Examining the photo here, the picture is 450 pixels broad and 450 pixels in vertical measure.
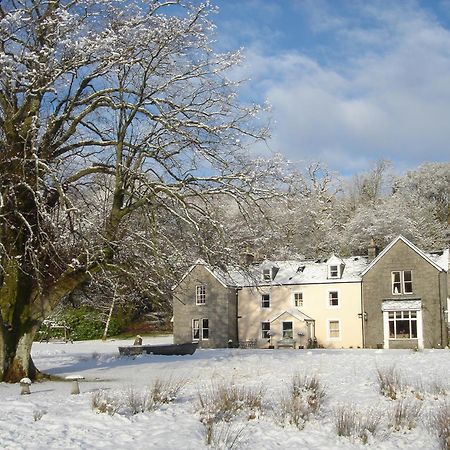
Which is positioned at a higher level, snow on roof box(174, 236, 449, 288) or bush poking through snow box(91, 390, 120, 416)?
snow on roof box(174, 236, 449, 288)

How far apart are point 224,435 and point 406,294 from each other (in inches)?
1373

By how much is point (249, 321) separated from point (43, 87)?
3415cm

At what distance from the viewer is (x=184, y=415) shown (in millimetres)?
12398

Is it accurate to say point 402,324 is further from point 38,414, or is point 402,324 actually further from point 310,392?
point 38,414

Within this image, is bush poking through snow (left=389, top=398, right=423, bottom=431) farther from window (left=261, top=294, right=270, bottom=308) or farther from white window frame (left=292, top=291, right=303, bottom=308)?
window (left=261, top=294, right=270, bottom=308)

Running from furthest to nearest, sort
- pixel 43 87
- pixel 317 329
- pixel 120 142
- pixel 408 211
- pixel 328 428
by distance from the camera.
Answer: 1. pixel 408 211
2. pixel 317 329
3. pixel 120 142
4. pixel 43 87
5. pixel 328 428

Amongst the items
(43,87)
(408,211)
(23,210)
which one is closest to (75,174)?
(23,210)

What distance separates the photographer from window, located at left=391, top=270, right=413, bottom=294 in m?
43.8

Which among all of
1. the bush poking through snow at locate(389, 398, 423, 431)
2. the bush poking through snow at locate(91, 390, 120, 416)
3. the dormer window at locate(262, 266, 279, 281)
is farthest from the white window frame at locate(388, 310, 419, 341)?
the bush poking through snow at locate(91, 390, 120, 416)

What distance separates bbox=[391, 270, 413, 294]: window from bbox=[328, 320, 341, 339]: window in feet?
15.2

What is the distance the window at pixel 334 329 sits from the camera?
150 feet

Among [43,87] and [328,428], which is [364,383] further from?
[43,87]

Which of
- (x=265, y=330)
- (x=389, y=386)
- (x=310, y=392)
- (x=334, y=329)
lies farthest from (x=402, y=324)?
(x=310, y=392)

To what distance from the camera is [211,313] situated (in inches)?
1909
